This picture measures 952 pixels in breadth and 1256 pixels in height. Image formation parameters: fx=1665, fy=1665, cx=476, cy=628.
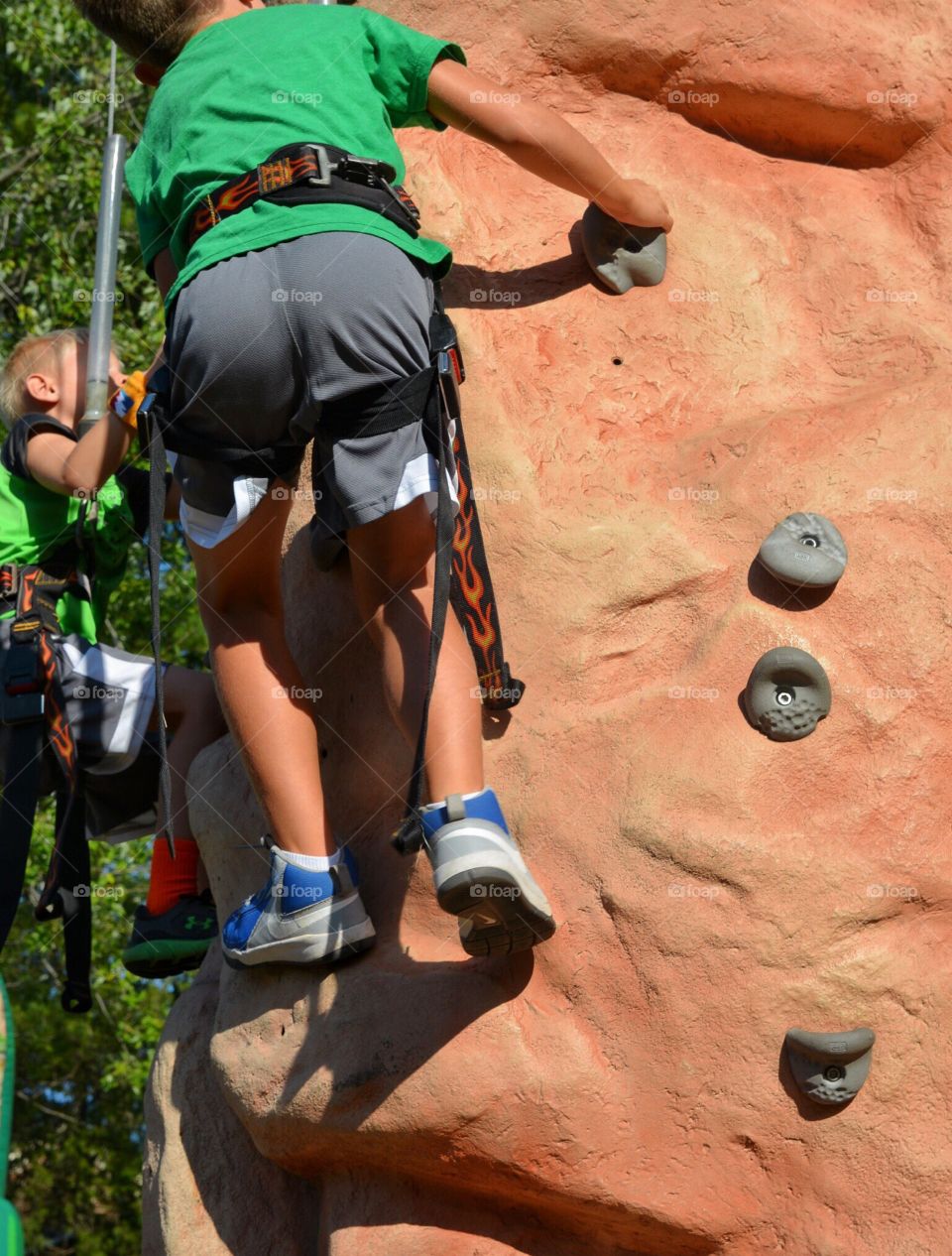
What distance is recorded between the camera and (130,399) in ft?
11.3

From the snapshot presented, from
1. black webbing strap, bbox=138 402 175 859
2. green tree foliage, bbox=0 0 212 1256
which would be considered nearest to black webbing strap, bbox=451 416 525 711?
black webbing strap, bbox=138 402 175 859

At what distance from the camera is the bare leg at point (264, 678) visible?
3117 mm

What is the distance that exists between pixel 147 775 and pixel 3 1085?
2.14 metres

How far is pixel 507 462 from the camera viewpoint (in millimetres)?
3484

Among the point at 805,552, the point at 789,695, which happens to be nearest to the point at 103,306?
the point at 805,552

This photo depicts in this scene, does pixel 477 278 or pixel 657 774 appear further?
pixel 477 278

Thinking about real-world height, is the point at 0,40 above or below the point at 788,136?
below

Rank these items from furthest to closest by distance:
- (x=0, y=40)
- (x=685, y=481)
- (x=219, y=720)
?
1. (x=0, y=40)
2. (x=219, y=720)
3. (x=685, y=481)

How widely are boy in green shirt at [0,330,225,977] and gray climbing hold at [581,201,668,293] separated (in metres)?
1.11

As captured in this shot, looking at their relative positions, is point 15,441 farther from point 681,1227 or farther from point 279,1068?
point 681,1227

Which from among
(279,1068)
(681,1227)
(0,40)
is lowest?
(0,40)

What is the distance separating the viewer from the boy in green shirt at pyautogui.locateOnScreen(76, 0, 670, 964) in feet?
9.37

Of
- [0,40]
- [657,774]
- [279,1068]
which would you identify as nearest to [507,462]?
[657,774]

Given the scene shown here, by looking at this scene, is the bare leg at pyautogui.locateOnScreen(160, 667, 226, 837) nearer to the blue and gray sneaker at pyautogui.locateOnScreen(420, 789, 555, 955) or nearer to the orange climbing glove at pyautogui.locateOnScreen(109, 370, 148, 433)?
the orange climbing glove at pyautogui.locateOnScreen(109, 370, 148, 433)
